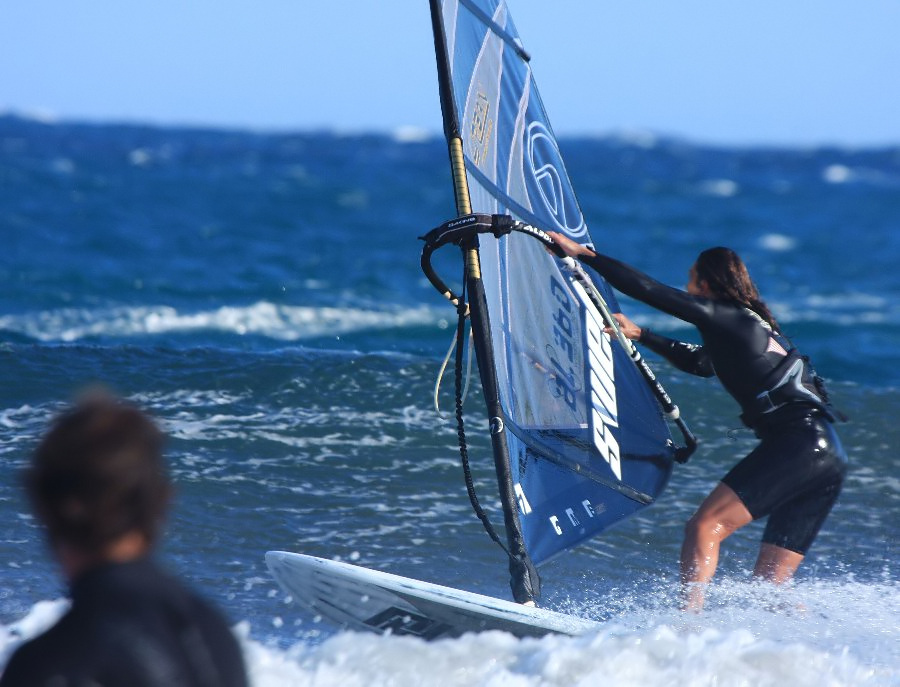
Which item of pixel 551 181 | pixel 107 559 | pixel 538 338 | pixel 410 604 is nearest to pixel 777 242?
pixel 551 181

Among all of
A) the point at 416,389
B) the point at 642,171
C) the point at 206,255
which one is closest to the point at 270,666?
the point at 416,389

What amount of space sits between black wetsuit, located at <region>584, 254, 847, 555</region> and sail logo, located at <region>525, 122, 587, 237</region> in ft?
2.68

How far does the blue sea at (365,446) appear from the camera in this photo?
11.8 ft

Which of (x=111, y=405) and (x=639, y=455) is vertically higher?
(x=111, y=405)

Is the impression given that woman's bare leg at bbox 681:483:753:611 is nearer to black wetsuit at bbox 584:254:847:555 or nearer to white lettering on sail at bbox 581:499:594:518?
black wetsuit at bbox 584:254:847:555

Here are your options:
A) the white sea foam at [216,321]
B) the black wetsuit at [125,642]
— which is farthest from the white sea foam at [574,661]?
the white sea foam at [216,321]

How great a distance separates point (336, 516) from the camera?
19.3 ft

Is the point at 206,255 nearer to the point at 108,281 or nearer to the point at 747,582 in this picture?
the point at 108,281

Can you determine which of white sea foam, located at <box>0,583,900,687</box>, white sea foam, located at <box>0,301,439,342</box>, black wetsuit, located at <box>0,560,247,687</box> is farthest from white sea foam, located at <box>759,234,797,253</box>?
black wetsuit, located at <box>0,560,247,687</box>

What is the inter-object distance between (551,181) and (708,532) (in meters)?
1.63

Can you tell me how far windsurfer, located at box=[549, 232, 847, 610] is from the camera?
4.05 m

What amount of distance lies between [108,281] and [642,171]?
30.5 metres

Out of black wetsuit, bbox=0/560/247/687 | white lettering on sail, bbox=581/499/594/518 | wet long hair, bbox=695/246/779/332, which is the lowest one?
white lettering on sail, bbox=581/499/594/518

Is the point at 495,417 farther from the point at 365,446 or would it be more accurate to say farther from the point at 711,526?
the point at 365,446
